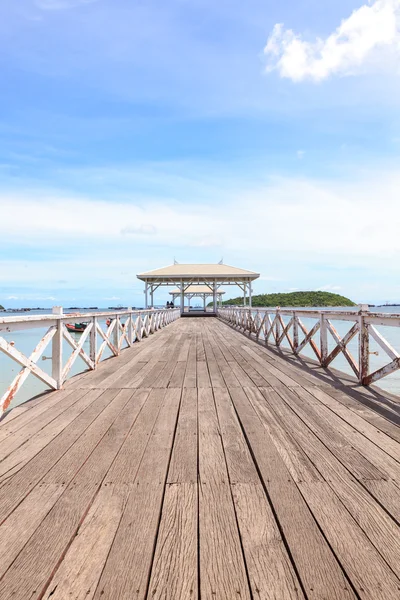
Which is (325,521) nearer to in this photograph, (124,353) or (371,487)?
(371,487)

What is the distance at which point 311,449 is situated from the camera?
247cm

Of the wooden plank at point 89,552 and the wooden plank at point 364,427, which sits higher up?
the wooden plank at point 364,427

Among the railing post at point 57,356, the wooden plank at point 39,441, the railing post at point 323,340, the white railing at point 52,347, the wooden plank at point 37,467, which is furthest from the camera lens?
the railing post at point 323,340

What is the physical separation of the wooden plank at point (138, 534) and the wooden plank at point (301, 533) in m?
0.60

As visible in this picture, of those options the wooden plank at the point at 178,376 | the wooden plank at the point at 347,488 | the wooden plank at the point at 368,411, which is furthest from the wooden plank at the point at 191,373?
the wooden plank at the point at 368,411

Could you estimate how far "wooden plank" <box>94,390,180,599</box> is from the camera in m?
1.27

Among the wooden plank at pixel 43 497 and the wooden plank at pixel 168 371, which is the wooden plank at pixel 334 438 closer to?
the wooden plank at pixel 168 371

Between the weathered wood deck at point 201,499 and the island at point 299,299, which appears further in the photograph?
the island at point 299,299

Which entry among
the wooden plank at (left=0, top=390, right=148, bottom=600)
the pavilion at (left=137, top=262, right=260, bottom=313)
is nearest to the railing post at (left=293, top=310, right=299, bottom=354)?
the wooden plank at (left=0, top=390, right=148, bottom=600)

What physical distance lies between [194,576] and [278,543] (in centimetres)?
40

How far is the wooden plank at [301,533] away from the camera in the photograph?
1.28 meters

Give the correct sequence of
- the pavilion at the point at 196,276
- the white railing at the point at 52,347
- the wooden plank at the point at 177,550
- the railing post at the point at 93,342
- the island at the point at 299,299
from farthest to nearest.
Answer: the island at the point at 299,299 < the pavilion at the point at 196,276 < the railing post at the point at 93,342 < the white railing at the point at 52,347 < the wooden plank at the point at 177,550

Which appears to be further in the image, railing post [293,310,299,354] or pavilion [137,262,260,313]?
pavilion [137,262,260,313]

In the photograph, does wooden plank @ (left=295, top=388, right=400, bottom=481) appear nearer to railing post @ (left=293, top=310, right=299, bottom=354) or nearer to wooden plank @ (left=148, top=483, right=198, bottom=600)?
wooden plank @ (left=148, top=483, right=198, bottom=600)
